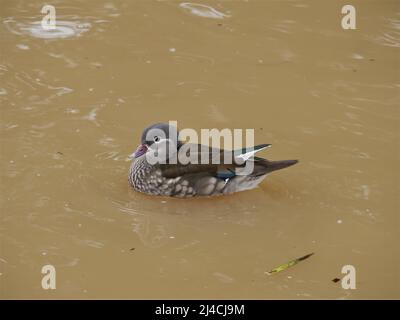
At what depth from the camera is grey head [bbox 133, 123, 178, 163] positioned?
24.2 ft

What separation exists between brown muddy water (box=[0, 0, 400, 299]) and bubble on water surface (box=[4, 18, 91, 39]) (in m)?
0.02

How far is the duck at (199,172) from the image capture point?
7.16 metres

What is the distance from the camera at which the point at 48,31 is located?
9.85 meters

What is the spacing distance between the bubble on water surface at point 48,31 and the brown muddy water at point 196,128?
24 mm

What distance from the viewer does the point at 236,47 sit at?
31.8 ft

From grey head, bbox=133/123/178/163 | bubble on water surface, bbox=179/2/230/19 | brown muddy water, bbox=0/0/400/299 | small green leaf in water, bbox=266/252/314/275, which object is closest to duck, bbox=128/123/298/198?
grey head, bbox=133/123/178/163

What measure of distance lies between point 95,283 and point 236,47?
456cm

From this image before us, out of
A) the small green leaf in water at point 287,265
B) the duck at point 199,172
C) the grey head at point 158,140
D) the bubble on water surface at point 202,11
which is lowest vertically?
the small green leaf in water at point 287,265

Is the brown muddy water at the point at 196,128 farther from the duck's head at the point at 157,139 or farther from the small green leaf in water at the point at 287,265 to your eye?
the duck's head at the point at 157,139

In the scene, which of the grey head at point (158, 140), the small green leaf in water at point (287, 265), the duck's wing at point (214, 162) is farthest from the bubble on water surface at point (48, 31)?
the small green leaf in water at point (287, 265)

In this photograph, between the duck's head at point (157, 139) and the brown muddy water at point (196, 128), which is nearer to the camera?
the brown muddy water at point (196, 128)

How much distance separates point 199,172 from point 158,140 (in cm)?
50

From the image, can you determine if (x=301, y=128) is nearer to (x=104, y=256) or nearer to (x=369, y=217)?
(x=369, y=217)

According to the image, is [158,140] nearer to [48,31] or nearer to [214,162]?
[214,162]
